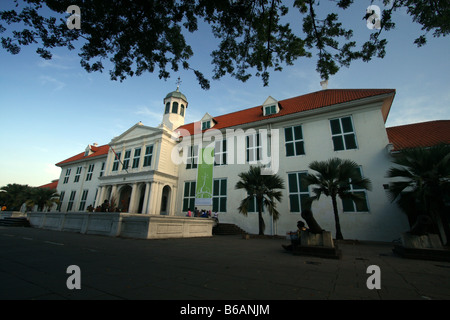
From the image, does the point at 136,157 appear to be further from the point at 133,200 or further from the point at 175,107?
the point at 175,107

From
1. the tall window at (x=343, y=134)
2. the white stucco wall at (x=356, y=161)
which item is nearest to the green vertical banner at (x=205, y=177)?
the white stucco wall at (x=356, y=161)

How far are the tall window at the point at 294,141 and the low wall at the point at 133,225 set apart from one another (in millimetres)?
8696

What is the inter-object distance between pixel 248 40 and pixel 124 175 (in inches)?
781

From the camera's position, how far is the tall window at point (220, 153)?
18.5m

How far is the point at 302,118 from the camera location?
16094 mm

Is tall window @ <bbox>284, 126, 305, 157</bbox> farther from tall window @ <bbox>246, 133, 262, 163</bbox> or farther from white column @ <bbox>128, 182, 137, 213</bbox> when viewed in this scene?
white column @ <bbox>128, 182, 137, 213</bbox>

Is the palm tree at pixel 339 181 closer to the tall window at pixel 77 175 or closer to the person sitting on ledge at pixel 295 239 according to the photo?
the person sitting on ledge at pixel 295 239

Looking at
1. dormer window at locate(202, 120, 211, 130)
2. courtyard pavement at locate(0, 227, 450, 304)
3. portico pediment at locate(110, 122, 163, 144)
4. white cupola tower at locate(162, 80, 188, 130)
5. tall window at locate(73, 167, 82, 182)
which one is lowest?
courtyard pavement at locate(0, 227, 450, 304)

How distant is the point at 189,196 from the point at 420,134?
19669mm

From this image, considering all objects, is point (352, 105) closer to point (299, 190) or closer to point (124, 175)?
point (299, 190)

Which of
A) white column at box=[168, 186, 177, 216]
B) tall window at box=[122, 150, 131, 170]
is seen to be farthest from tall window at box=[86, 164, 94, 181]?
white column at box=[168, 186, 177, 216]

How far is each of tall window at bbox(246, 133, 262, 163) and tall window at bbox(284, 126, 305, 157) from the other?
2.38m

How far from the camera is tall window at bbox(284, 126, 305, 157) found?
51.3ft
